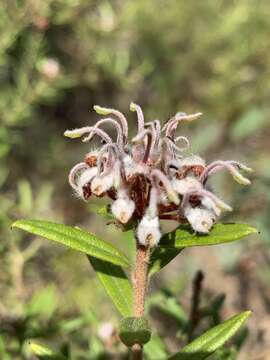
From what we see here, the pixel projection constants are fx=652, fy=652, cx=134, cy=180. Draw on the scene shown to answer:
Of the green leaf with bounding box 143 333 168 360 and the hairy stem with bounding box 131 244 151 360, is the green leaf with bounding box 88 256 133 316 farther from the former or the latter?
the green leaf with bounding box 143 333 168 360

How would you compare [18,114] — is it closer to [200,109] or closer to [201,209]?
[201,209]

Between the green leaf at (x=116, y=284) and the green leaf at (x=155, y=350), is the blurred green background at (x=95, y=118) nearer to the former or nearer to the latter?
the green leaf at (x=155, y=350)

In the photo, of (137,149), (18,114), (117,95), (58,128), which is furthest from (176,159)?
(117,95)

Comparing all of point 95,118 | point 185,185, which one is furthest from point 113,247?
point 95,118

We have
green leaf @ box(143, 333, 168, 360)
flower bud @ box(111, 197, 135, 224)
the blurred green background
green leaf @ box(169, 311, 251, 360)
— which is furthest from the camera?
the blurred green background

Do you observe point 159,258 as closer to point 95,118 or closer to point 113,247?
point 113,247

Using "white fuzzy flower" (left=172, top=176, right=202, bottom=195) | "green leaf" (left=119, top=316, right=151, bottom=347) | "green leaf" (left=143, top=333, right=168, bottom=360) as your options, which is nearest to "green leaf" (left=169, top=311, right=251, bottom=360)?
"green leaf" (left=119, top=316, right=151, bottom=347)

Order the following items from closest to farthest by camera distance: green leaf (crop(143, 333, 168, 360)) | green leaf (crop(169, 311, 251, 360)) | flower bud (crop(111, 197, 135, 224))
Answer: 1. flower bud (crop(111, 197, 135, 224))
2. green leaf (crop(169, 311, 251, 360))
3. green leaf (crop(143, 333, 168, 360))
